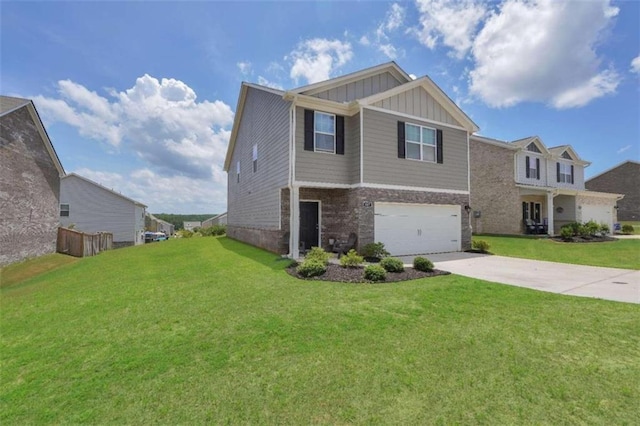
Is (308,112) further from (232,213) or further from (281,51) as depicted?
(232,213)

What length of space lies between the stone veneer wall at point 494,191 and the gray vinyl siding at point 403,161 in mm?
9793

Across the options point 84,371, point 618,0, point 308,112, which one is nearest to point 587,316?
point 84,371

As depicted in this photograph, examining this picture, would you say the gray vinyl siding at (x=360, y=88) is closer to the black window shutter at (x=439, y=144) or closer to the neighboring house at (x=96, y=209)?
the black window shutter at (x=439, y=144)

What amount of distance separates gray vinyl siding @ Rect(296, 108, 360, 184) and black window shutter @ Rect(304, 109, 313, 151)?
127 mm

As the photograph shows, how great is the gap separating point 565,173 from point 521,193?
9.43 meters

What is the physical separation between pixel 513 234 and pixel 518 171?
16.1 feet

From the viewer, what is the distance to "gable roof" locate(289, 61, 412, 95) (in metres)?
11.5

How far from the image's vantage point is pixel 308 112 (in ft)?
37.1

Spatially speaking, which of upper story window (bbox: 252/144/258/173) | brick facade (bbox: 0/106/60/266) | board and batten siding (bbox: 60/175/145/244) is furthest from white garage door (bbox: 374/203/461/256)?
board and batten siding (bbox: 60/175/145/244)

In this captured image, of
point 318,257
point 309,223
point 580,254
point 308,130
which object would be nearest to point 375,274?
point 318,257

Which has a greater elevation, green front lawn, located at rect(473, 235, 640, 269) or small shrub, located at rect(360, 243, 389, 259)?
small shrub, located at rect(360, 243, 389, 259)

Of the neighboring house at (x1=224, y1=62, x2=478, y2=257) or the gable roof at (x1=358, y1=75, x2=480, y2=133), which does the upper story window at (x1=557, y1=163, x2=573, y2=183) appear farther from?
the neighboring house at (x1=224, y1=62, x2=478, y2=257)

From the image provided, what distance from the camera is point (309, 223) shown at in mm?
13062

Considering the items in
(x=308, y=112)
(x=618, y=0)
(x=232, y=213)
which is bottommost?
(x=232, y=213)
